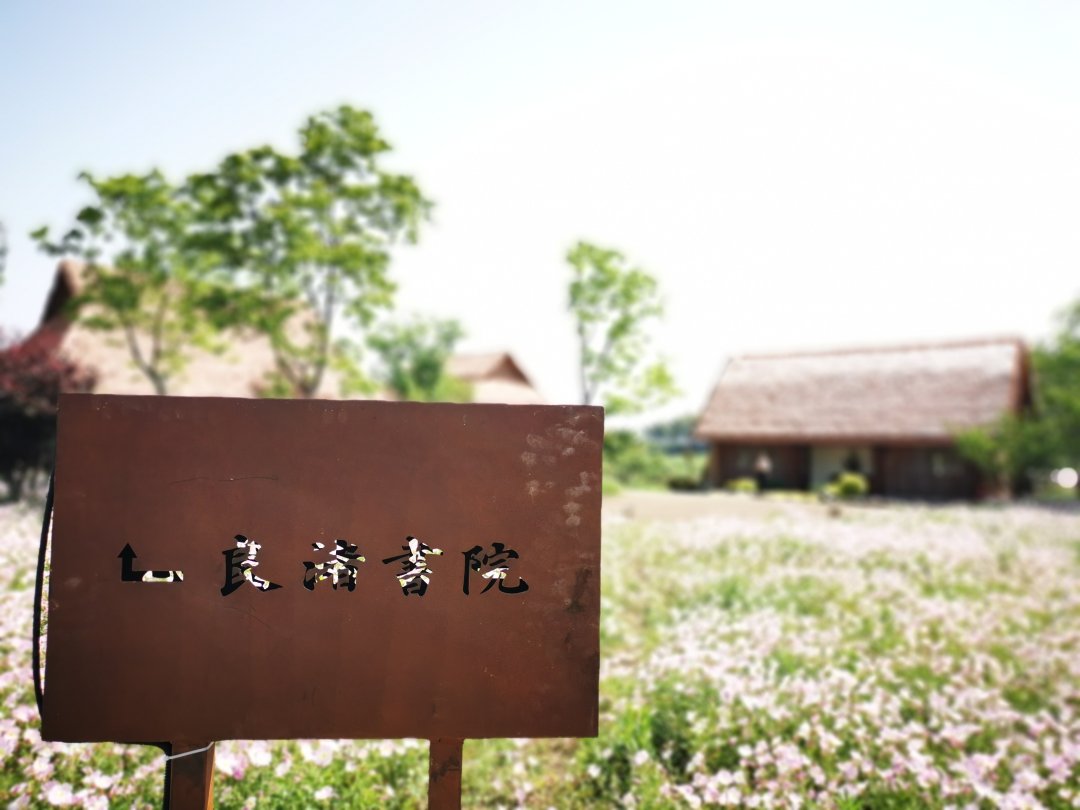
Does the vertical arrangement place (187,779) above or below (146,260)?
below

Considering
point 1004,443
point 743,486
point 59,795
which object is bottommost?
point 59,795

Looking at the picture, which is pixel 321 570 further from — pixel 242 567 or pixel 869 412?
pixel 869 412

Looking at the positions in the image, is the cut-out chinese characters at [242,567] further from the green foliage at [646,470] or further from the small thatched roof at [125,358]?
the green foliage at [646,470]

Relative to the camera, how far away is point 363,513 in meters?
2.47

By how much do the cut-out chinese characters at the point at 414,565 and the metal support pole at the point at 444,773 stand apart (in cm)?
56

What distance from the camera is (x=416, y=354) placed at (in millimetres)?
38188

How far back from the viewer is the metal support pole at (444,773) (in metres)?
2.52

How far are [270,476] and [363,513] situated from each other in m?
0.34

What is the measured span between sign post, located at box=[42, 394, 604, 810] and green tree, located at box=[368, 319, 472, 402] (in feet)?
106

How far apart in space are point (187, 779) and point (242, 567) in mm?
770

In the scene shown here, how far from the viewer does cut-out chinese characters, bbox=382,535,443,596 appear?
8.08 feet

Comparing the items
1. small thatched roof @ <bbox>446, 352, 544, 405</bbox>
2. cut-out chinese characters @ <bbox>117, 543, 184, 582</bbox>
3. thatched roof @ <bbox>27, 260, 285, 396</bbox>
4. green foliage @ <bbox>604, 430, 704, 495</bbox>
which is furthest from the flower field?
small thatched roof @ <bbox>446, 352, 544, 405</bbox>

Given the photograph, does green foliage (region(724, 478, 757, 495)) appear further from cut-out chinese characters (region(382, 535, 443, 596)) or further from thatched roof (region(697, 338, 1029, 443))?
cut-out chinese characters (region(382, 535, 443, 596))

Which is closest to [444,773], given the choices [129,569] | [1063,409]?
[129,569]
